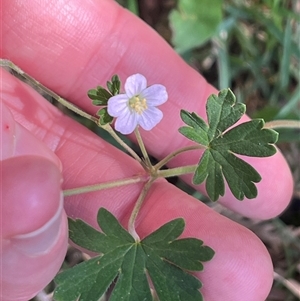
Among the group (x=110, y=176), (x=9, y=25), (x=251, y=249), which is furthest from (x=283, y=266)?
(x=9, y=25)

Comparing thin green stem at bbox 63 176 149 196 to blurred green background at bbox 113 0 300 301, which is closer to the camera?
thin green stem at bbox 63 176 149 196

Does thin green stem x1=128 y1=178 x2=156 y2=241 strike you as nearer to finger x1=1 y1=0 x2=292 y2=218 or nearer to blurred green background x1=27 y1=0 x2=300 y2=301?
finger x1=1 y1=0 x2=292 y2=218

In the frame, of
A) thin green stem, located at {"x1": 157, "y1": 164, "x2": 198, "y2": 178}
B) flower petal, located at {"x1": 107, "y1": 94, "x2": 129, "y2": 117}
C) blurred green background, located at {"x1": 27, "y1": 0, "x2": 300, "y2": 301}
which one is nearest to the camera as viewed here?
flower petal, located at {"x1": 107, "y1": 94, "x2": 129, "y2": 117}

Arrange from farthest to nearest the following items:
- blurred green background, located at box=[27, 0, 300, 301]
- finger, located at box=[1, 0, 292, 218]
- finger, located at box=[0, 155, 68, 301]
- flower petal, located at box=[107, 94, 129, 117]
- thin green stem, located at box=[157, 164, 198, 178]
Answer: blurred green background, located at box=[27, 0, 300, 301] → finger, located at box=[1, 0, 292, 218] → thin green stem, located at box=[157, 164, 198, 178] → flower petal, located at box=[107, 94, 129, 117] → finger, located at box=[0, 155, 68, 301]

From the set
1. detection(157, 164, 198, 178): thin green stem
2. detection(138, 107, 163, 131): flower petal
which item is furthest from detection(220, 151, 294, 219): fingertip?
detection(138, 107, 163, 131): flower petal

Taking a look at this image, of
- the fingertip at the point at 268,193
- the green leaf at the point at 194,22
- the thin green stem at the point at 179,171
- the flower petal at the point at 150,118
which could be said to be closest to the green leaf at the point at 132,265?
the thin green stem at the point at 179,171

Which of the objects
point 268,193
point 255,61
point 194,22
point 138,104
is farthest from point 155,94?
point 255,61
